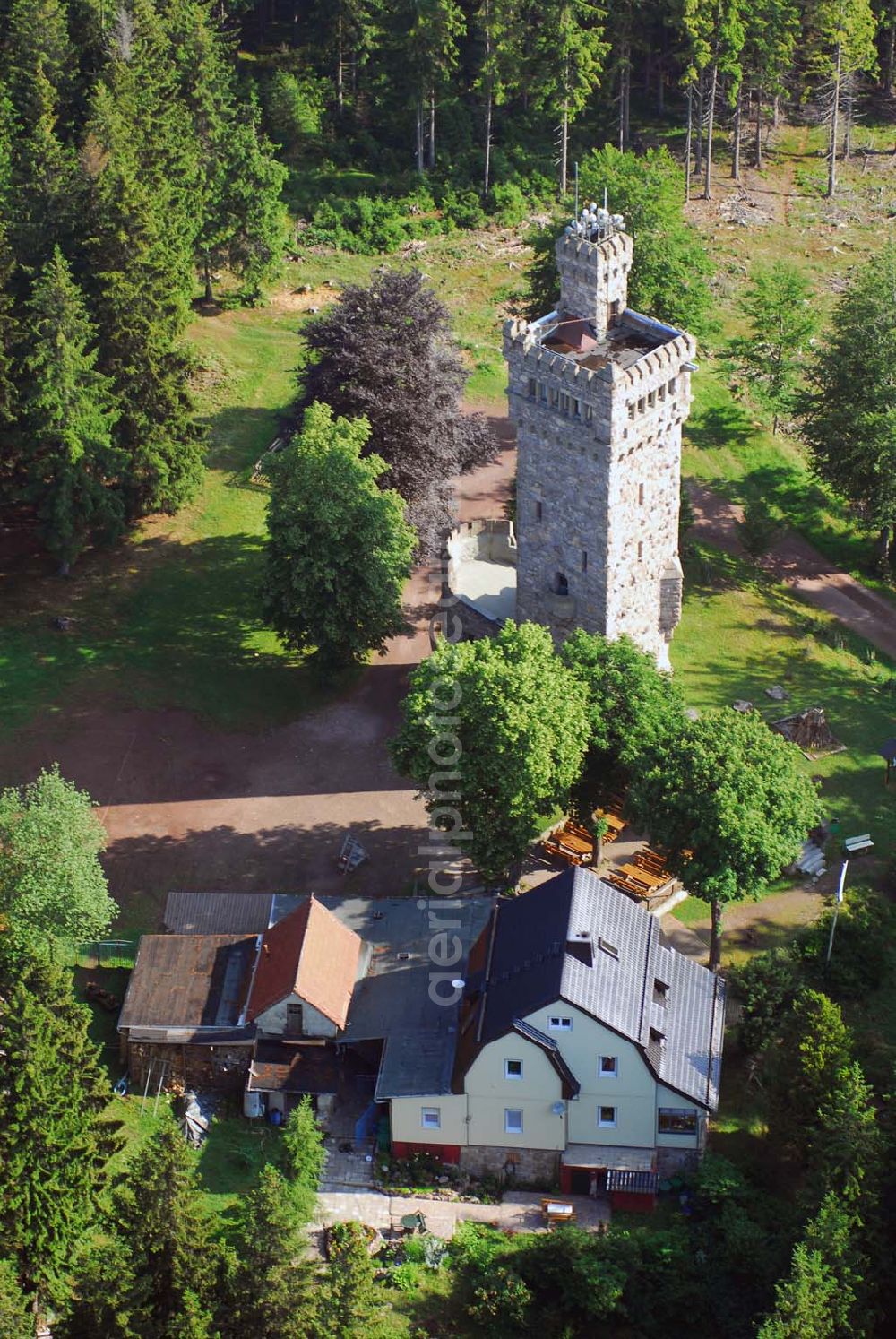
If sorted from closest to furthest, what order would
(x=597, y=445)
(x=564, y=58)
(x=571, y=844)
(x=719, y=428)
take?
1. (x=597, y=445)
2. (x=571, y=844)
3. (x=719, y=428)
4. (x=564, y=58)

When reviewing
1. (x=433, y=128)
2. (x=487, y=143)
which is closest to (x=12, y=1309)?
(x=487, y=143)

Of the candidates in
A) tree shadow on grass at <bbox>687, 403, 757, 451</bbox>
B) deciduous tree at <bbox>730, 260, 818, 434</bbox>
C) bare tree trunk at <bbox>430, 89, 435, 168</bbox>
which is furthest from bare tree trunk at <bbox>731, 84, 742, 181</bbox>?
tree shadow on grass at <bbox>687, 403, 757, 451</bbox>

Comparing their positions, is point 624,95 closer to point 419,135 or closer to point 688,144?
point 688,144

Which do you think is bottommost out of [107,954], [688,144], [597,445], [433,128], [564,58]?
[107,954]

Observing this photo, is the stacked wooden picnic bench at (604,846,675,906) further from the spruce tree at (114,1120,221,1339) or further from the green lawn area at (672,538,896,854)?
the spruce tree at (114,1120,221,1339)

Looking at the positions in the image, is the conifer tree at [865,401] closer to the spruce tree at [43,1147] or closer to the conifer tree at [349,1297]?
the conifer tree at [349,1297]

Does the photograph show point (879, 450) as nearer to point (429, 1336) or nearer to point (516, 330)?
point (516, 330)

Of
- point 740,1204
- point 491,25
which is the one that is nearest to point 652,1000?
point 740,1204
